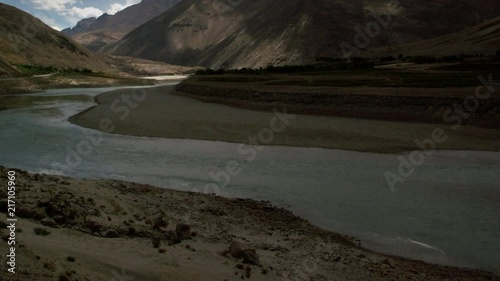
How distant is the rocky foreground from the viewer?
9.38 m

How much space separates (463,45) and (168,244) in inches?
4329

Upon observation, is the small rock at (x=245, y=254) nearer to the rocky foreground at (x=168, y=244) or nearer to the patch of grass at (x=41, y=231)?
the rocky foreground at (x=168, y=244)

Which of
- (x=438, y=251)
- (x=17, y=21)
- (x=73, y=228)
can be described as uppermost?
(x=17, y=21)

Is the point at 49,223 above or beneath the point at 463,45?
beneath

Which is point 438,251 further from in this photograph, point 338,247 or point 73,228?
point 73,228

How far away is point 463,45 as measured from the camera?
4045 inches

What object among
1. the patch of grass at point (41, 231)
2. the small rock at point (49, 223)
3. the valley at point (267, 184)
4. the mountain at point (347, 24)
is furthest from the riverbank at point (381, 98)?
the mountain at point (347, 24)

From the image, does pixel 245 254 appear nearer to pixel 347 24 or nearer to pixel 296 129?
pixel 296 129

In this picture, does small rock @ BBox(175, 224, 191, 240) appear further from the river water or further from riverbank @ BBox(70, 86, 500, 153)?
riverbank @ BBox(70, 86, 500, 153)

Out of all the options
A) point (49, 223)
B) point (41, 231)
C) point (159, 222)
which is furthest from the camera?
point (159, 222)

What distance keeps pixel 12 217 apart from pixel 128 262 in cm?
357

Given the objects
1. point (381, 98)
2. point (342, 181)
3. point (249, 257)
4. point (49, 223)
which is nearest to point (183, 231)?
point (249, 257)

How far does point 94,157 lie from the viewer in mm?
25500

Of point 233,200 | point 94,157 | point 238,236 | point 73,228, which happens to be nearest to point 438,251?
point 238,236
